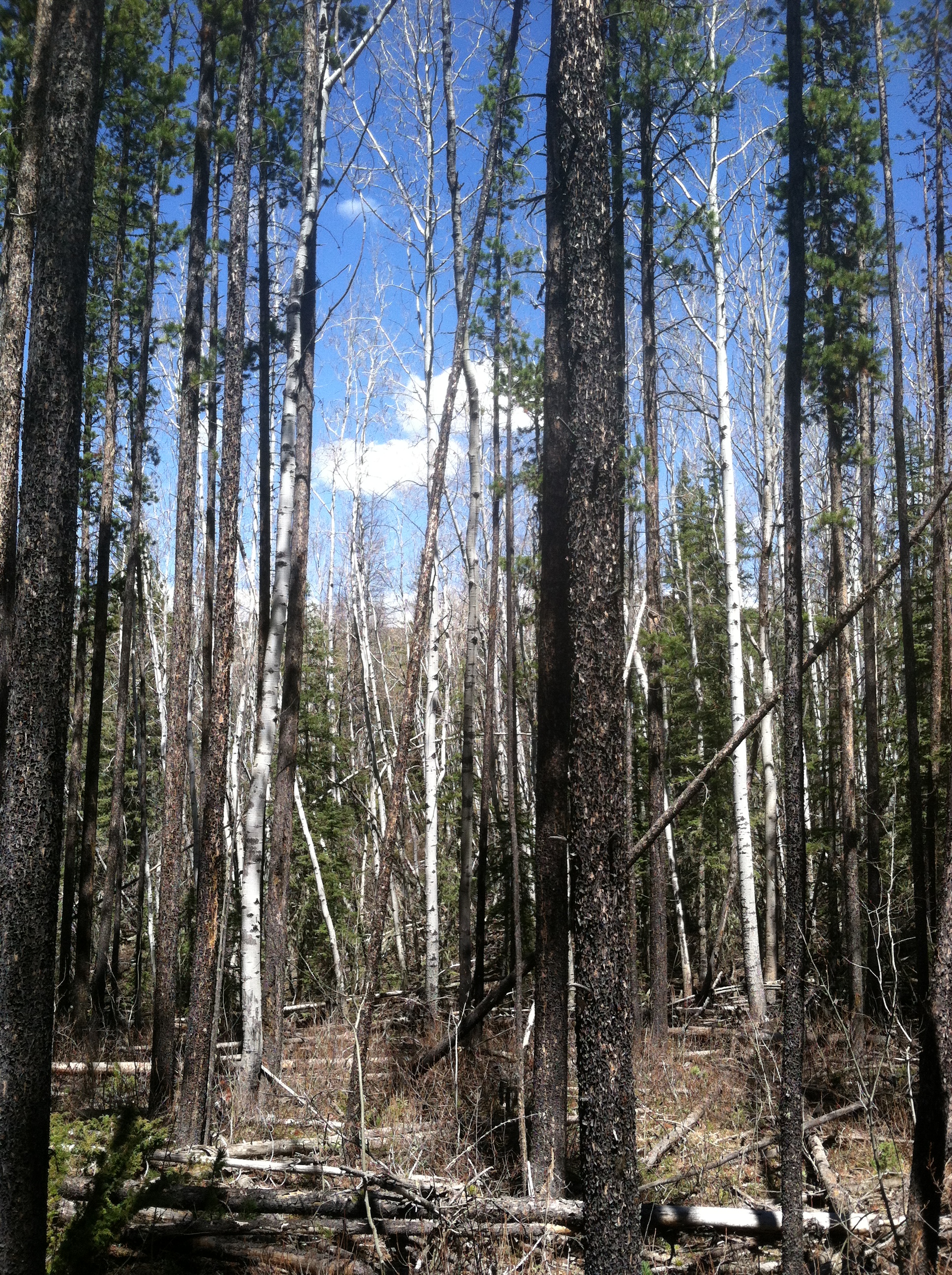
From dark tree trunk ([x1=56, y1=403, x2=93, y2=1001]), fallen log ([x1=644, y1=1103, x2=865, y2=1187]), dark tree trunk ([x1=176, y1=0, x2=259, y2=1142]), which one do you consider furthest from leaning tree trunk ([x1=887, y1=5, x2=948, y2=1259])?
dark tree trunk ([x1=56, y1=403, x2=93, y2=1001])

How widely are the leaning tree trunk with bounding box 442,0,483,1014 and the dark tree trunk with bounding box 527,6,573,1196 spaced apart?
17.2 feet

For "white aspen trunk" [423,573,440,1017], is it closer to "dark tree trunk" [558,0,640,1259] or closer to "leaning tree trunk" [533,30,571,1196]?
"leaning tree trunk" [533,30,571,1196]

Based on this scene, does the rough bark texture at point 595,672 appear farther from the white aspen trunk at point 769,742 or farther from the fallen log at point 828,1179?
the white aspen trunk at point 769,742

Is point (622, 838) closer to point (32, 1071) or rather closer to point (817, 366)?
point (32, 1071)

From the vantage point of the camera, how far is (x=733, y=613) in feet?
43.0

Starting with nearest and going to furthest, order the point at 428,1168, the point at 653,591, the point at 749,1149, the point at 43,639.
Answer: the point at 43,639, the point at 749,1149, the point at 428,1168, the point at 653,591

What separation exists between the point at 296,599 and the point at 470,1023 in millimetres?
5670

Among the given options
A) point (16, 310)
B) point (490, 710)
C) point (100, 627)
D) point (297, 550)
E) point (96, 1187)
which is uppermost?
point (16, 310)

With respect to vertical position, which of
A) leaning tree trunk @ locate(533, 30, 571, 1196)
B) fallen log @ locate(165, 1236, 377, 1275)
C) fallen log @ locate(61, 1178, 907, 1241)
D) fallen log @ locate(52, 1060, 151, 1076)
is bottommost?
fallen log @ locate(52, 1060, 151, 1076)

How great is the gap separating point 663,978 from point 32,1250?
30.8 ft

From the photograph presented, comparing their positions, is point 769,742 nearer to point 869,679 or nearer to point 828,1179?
point 869,679

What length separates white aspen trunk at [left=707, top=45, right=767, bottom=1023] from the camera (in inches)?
484

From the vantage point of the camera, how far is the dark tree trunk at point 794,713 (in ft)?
16.0

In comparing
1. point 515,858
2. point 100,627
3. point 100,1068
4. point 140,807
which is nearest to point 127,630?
point 100,627
